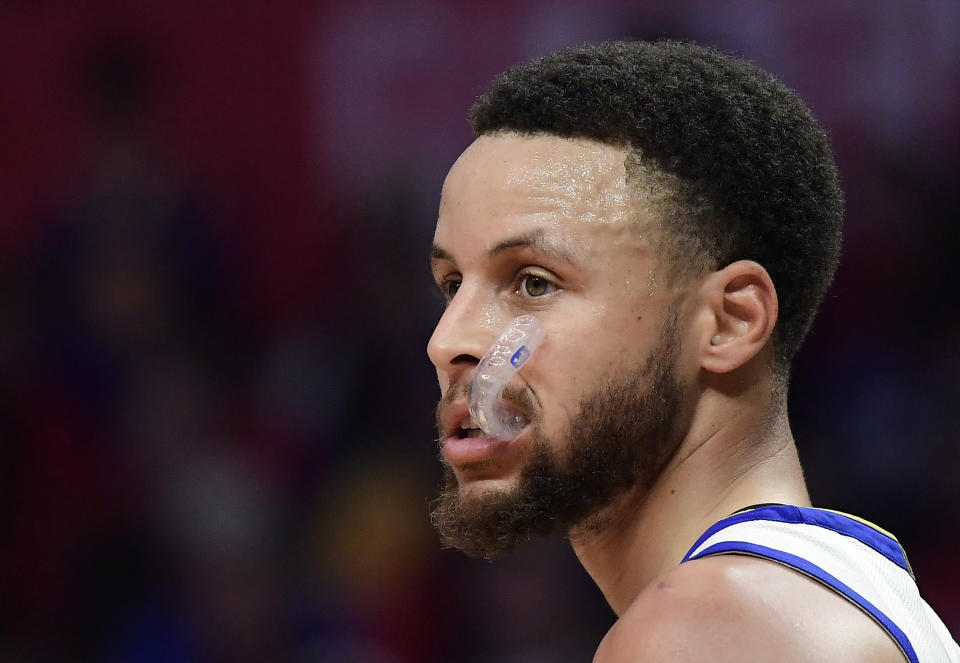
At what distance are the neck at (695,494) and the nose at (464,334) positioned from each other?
18.3 inches

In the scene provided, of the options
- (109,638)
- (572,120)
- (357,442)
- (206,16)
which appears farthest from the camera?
(206,16)

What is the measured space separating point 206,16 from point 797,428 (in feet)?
12.9

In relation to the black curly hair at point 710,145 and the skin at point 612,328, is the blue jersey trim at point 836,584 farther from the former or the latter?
the black curly hair at point 710,145

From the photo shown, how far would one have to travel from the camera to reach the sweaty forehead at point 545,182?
2613 millimetres

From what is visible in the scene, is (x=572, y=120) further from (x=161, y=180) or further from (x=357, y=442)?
(x=161, y=180)

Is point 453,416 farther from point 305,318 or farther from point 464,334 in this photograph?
point 305,318

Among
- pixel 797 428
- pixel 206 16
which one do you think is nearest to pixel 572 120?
pixel 797 428

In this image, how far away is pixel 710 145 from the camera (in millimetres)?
2695

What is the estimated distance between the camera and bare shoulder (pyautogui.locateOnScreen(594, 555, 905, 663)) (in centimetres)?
192

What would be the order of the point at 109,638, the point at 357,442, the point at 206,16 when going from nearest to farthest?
the point at 109,638 → the point at 357,442 → the point at 206,16

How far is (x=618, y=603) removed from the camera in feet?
9.12

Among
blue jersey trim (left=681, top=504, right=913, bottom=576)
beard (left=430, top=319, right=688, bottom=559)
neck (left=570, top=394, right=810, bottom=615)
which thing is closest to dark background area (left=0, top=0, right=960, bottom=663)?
neck (left=570, top=394, right=810, bottom=615)

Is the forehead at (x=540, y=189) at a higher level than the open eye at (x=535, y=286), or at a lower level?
higher

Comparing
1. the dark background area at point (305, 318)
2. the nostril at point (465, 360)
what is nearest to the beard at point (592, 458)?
the nostril at point (465, 360)
